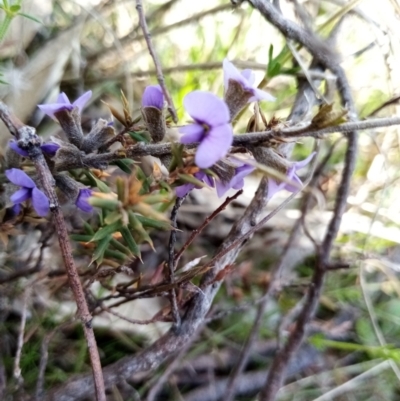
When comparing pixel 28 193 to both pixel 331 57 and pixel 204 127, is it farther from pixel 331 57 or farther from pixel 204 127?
pixel 331 57

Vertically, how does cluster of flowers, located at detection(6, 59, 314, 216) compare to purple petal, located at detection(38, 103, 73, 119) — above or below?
below

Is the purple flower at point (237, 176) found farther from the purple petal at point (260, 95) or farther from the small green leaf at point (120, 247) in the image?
the small green leaf at point (120, 247)

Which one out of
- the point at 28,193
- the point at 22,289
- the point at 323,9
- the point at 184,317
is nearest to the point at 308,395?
the point at 184,317

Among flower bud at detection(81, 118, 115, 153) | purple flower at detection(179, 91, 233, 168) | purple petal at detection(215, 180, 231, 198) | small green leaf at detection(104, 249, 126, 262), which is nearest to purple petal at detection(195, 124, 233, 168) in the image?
purple flower at detection(179, 91, 233, 168)

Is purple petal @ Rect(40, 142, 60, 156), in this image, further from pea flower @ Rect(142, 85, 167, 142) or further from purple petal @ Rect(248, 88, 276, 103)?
purple petal @ Rect(248, 88, 276, 103)

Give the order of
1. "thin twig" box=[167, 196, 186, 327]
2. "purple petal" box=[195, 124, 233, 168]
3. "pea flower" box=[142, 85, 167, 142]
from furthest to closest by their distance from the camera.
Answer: "thin twig" box=[167, 196, 186, 327]
"pea flower" box=[142, 85, 167, 142]
"purple petal" box=[195, 124, 233, 168]

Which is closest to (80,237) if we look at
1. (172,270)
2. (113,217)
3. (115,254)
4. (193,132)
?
(115,254)

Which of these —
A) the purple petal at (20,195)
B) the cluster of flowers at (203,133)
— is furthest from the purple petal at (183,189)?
the purple petal at (20,195)

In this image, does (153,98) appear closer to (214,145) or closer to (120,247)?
(214,145)
